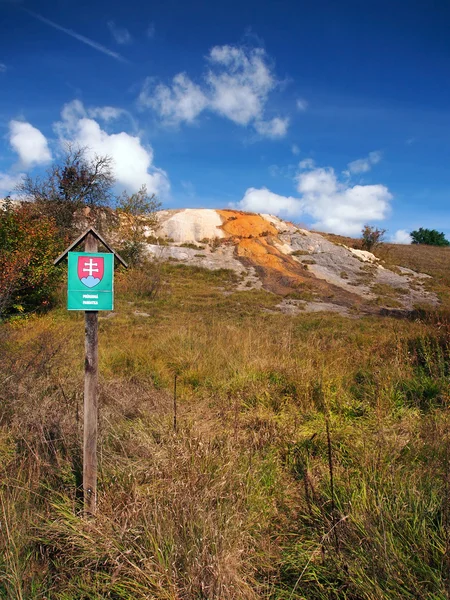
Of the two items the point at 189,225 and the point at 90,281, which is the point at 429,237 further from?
the point at 90,281

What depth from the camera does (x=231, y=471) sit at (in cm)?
308

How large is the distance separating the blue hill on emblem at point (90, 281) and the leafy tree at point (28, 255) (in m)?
8.33

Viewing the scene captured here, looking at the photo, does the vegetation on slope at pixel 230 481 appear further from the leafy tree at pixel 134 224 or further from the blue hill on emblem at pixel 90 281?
the leafy tree at pixel 134 224

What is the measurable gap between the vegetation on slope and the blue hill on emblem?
1444mm

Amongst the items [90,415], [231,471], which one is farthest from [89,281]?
[231,471]

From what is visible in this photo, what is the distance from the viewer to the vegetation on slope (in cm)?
229

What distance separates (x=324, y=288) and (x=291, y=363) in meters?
15.5

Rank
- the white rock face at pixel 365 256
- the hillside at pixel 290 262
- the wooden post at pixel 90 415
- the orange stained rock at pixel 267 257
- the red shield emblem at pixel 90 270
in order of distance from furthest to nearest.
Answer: the white rock face at pixel 365 256
the orange stained rock at pixel 267 257
the hillside at pixel 290 262
the red shield emblem at pixel 90 270
the wooden post at pixel 90 415

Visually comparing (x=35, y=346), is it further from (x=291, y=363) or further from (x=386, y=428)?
(x=386, y=428)

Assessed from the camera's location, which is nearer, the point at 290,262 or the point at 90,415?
the point at 90,415

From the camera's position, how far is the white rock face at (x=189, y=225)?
93.7 ft

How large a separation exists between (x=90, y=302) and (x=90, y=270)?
9.8 inches

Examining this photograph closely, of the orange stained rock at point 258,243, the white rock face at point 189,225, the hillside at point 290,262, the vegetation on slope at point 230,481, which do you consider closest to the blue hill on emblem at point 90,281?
the vegetation on slope at point 230,481

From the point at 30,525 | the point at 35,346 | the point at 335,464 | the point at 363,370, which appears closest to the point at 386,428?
the point at 335,464
